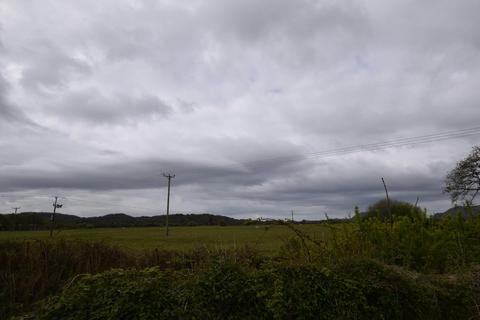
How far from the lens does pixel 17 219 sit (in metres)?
76.9

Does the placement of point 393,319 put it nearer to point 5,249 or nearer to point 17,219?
point 5,249

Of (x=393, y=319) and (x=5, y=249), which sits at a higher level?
(x=5, y=249)

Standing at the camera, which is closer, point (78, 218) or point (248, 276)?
point (248, 276)

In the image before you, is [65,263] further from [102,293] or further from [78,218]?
[78,218]

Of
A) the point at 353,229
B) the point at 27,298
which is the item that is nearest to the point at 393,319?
the point at 353,229

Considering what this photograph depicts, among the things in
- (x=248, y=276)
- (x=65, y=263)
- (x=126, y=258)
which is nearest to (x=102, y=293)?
(x=248, y=276)

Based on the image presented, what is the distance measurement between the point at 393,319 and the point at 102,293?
9.25 ft

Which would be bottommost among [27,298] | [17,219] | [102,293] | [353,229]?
[27,298]

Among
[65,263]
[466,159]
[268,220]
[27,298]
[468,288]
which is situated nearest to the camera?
[468,288]

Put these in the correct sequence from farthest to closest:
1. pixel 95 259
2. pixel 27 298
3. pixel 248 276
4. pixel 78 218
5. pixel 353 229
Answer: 1. pixel 78 218
2. pixel 95 259
3. pixel 353 229
4. pixel 27 298
5. pixel 248 276

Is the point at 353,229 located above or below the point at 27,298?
above

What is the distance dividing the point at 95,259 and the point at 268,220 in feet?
13.1

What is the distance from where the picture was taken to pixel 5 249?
7.26 metres

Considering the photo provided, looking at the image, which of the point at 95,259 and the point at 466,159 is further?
the point at 466,159
